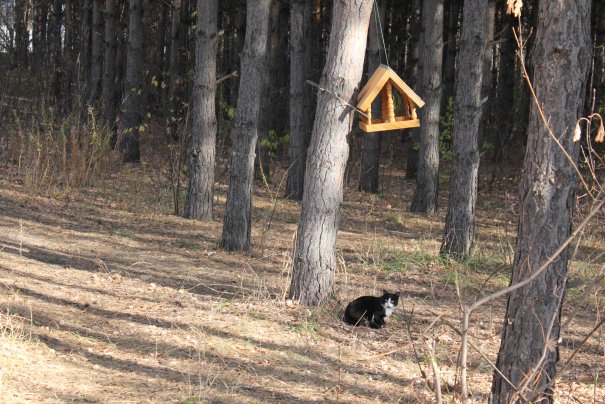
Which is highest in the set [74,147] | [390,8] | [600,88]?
[390,8]

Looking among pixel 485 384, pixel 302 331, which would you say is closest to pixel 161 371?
pixel 302 331

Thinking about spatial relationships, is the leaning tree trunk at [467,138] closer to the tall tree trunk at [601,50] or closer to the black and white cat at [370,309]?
the black and white cat at [370,309]

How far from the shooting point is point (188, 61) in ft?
78.5

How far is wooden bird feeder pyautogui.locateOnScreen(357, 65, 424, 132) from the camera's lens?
6.86 metres

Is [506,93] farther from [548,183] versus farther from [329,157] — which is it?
[548,183]

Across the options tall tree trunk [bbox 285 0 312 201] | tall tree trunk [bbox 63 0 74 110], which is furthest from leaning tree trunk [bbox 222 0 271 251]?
tall tree trunk [bbox 63 0 74 110]

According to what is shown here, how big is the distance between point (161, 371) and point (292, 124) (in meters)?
8.66

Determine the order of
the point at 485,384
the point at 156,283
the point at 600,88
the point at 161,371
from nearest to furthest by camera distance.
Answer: the point at 161,371 < the point at 485,384 < the point at 156,283 < the point at 600,88

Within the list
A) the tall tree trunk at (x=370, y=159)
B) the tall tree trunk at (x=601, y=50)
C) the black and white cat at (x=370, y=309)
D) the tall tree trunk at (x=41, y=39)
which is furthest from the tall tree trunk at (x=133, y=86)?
the tall tree trunk at (x=601, y=50)

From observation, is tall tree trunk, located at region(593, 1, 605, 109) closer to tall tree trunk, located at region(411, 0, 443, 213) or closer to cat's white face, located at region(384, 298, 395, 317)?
tall tree trunk, located at region(411, 0, 443, 213)

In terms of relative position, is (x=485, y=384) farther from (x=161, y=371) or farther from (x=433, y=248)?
(x=433, y=248)

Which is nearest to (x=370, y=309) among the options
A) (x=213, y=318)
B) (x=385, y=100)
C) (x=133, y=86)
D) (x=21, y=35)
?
(x=213, y=318)

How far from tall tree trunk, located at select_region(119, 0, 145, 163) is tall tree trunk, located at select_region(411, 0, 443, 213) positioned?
4969 mm

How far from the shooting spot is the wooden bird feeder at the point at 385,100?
6.86m
